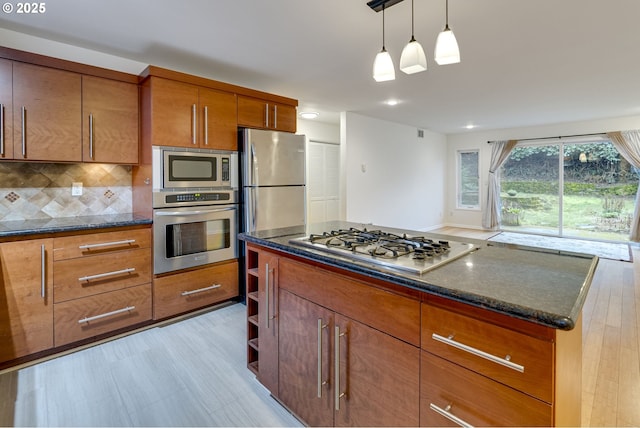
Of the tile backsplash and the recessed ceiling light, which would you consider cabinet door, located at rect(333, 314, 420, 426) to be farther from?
the recessed ceiling light

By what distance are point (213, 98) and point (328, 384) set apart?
2617 mm

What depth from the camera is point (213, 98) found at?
296cm

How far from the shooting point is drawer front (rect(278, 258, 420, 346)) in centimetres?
114

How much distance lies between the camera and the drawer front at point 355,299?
3.74ft

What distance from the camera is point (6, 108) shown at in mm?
2191

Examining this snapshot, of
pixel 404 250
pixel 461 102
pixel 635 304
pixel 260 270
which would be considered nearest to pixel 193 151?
pixel 260 270

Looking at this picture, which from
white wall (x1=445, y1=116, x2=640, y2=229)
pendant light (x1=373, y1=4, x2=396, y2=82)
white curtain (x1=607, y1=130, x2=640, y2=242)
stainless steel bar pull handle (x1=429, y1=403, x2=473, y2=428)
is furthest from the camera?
white wall (x1=445, y1=116, x2=640, y2=229)

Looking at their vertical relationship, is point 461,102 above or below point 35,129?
above

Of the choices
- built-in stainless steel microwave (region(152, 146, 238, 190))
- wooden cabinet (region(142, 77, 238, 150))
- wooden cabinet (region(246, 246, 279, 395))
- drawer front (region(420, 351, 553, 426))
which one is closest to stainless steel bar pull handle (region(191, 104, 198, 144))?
wooden cabinet (region(142, 77, 238, 150))

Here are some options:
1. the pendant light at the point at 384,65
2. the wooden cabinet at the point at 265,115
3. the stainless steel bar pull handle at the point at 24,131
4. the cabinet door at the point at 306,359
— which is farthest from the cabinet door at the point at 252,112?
the cabinet door at the point at 306,359

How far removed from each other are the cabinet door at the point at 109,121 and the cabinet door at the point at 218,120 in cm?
57

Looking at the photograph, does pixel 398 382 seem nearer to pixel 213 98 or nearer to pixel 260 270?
pixel 260 270

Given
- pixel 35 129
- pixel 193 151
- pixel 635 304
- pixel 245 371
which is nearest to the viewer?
pixel 245 371

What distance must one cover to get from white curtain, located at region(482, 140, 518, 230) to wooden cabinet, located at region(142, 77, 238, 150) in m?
6.35
